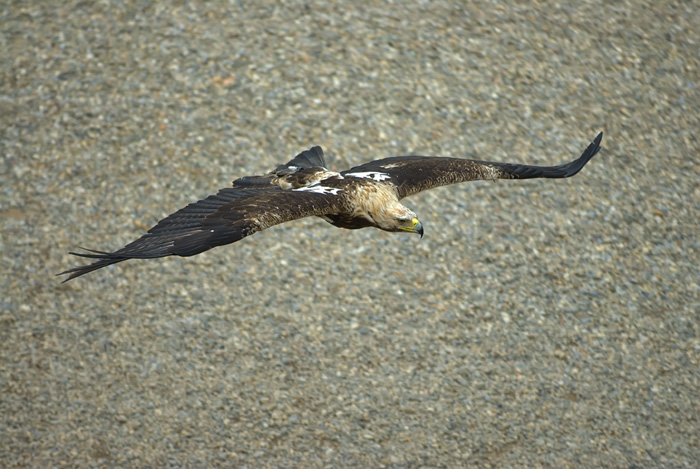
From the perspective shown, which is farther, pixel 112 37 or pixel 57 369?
pixel 112 37

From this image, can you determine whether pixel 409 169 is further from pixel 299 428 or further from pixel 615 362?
pixel 615 362

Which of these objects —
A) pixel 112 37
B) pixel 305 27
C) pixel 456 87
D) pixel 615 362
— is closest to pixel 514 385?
pixel 615 362

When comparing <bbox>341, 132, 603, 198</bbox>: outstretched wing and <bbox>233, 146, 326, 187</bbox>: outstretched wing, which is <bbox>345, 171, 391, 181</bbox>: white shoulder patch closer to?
<bbox>341, 132, 603, 198</bbox>: outstretched wing

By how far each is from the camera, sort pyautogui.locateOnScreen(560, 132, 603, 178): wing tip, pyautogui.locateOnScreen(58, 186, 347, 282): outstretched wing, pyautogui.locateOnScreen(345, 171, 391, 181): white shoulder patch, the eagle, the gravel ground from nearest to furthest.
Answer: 1. pyautogui.locateOnScreen(58, 186, 347, 282): outstretched wing
2. the eagle
3. pyautogui.locateOnScreen(345, 171, 391, 181): white shoulder patch
4. pyautogui.locateOnScreen(560, 132, 603, 178): wing tip
5. the gravel ground

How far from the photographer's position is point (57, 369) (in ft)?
44.4

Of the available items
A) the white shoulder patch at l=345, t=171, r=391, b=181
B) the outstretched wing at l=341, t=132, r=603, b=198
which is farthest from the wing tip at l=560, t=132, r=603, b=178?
the white shoulder patch at l=345, t=171, r=391, b=181

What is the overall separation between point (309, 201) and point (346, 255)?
6.16m

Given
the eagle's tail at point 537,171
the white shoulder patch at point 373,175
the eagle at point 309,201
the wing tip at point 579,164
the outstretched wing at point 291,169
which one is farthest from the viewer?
the wing tip at point 579,164

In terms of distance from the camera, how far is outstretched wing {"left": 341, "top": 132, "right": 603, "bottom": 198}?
30.6 feet

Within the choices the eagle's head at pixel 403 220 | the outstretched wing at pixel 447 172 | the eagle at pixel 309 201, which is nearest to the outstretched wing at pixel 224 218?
the eagle at pixel 309 201

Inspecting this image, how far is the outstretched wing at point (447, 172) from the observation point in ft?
30.6

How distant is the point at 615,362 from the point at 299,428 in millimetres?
5405

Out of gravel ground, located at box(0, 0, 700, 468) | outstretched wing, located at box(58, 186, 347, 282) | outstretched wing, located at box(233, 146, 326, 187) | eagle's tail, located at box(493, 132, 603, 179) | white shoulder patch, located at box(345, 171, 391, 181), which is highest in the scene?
outstretched wing, located at box(58, 186, 347, 282)

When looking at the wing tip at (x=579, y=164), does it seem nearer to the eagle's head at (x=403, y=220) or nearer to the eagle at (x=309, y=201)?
the eagle at (x=309, y=201)
